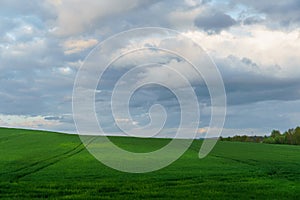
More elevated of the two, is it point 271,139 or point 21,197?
point 271,139

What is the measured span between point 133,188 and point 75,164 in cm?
1555

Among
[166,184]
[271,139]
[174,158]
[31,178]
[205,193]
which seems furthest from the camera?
[271,139]

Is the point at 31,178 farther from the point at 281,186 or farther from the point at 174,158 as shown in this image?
the point at 174,158

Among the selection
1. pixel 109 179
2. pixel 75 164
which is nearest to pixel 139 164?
pixel 75 164

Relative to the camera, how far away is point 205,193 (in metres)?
24.8

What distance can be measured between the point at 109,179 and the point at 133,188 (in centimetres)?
410

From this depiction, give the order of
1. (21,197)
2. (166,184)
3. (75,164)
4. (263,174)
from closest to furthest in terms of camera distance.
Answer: (21,197) < (166,184) < (263,174) < (75,164)

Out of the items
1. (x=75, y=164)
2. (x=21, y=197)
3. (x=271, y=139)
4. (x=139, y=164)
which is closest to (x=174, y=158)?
(x=139, y=164)

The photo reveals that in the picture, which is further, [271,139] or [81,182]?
[271,139]

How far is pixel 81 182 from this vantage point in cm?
2855

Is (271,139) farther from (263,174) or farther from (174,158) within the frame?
(263,174)

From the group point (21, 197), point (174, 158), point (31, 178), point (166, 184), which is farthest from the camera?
point (174, 158)

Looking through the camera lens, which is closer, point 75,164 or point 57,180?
point 57,180

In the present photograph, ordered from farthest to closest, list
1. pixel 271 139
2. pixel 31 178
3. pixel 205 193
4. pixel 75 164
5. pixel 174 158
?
1. pixel 271 139
2. pixel 174 158
3. pixel 75 164
4. pixel 31 178
5. pixel 205 193
